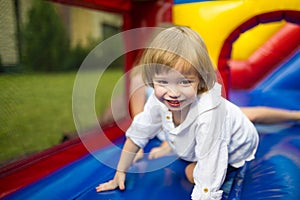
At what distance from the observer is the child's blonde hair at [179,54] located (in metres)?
0.69

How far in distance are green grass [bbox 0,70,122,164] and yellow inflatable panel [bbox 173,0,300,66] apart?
0.77 meters

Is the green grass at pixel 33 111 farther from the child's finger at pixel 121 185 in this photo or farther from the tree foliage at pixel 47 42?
the child's finger at pixel 121 185

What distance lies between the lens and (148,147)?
112 cm

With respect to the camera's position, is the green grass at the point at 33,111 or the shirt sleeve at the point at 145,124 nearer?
the shirt sleeve at the point at 145,124

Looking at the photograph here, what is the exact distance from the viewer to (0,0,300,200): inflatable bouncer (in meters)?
0.81

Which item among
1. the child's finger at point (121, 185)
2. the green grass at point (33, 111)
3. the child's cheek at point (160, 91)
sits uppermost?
the child's cheek at point (160, 91)

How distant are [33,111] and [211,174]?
1.85m

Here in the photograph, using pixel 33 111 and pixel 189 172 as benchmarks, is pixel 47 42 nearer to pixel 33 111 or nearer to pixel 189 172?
pixel 33 111

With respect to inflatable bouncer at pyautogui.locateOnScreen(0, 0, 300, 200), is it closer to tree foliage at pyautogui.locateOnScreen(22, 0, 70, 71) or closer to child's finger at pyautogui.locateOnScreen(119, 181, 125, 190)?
child's finger at pyautogui.locateOnScreen(119, 181, 125, 190)

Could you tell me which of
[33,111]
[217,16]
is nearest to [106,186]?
[217,16]

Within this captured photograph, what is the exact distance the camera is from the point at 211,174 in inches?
28.2

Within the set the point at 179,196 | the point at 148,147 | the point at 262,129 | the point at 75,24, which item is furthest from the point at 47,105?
the point at 179,196

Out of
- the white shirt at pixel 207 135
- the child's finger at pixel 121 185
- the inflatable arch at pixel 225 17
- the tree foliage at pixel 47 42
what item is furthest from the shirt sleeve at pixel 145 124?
the tree foliage at pixel 47 42

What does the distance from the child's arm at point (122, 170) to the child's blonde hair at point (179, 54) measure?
251mm
